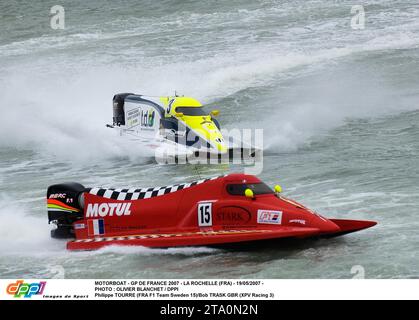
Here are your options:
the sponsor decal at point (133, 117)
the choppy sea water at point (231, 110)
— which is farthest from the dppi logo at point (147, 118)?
the choppy sea water at point (231, 110)

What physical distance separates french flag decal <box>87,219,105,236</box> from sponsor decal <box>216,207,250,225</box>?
218cm

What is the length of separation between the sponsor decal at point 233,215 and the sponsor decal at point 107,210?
1704 millimetres

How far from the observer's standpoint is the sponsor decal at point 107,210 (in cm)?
1448

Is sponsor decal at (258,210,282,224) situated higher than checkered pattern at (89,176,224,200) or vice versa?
checkered pattern at (89,176,224,200)

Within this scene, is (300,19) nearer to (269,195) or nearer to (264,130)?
(264,130)

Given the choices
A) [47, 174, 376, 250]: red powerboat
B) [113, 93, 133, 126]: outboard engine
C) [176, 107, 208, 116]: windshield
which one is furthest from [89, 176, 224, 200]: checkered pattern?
[113, 93, 133, 126]: outboard engine

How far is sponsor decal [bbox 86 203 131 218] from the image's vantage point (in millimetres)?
14484

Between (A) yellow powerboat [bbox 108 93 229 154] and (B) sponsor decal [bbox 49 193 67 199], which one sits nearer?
(B) sponsor decal [bbox 49 193 67 199]

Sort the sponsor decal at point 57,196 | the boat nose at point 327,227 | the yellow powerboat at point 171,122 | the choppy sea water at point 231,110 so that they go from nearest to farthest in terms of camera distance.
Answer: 1. the boat nose at point 327,227
2. the choppy sea water at point 231,110
3. the sponsor decal at point 57,196
4. the yellow powerboat at point 171,122

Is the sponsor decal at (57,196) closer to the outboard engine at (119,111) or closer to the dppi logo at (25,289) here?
the dppi logo at (25,289)

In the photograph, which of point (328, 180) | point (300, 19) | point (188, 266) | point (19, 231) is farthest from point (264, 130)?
A: point (300, 19)

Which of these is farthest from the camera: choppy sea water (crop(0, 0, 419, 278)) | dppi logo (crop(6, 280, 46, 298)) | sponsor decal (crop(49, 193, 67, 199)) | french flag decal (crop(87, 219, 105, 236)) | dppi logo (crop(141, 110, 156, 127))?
dppi logo (crop(141, 110, 156, 127))

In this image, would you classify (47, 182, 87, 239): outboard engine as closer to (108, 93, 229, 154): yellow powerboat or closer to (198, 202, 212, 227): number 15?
(198, 202, 212, 227): number 15

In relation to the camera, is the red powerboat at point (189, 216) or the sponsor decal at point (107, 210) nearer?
the red powerboat at point (189, 216)
